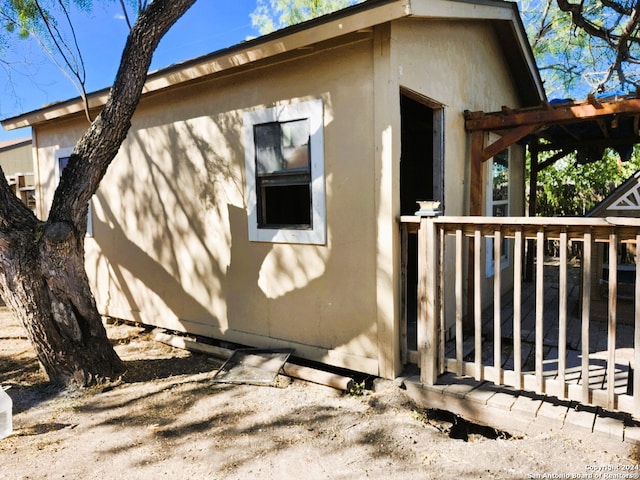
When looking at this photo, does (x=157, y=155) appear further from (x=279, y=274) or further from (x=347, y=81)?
(x=347, y=81)

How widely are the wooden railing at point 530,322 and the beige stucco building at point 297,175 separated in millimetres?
348

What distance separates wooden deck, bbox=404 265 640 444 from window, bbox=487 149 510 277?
1.26 m

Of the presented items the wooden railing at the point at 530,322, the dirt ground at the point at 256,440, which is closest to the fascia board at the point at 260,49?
the wooden railing at the point at 530,322

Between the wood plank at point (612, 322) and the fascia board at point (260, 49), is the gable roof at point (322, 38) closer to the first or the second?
the fascia board at point (260, 49)

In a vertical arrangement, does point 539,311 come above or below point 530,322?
above

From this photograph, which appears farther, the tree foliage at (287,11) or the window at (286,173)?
the tree foliage at (287,11)

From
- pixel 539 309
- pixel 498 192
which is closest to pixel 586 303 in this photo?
pixel 539 309

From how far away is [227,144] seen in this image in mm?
4660

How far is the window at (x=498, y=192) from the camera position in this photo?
572cm

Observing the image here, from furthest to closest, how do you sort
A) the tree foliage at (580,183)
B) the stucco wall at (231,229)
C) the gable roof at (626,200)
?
1. the tree foliage at (580,183)
2. the gable roof at (626,200)
3. the stucco wall at (231,229)

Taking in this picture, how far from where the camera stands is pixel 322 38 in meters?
3.58

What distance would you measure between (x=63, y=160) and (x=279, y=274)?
4449 mm

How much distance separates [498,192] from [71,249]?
5.38 metres

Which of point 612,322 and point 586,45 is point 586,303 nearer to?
point 612,322
